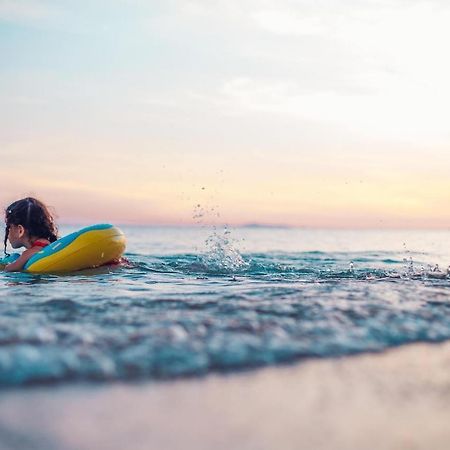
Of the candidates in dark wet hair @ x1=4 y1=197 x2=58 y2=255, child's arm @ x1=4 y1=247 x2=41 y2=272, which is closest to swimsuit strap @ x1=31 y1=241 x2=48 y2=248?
dark wet hair @ x1=4 y1=197 x2=58 y2=255

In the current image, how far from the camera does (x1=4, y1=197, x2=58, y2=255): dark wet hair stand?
9047 millimetres

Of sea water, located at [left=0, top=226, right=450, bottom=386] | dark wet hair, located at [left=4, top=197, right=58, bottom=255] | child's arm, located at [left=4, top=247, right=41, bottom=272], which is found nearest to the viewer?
sea water, located at [left=0, top=226, right=450, bottom=386]

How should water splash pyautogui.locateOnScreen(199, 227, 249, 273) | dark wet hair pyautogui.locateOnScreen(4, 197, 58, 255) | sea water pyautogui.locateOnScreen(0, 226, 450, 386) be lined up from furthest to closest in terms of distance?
water splash pyautogui.locateOnScreen(199, 227, 249, 273)
dark wet hair pyautogui.locateOnScreen(4, 197, 58, 255)
sea water pyautogui.locateOnScreen(0, 226, 450, 386)

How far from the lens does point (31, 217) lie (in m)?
9.08

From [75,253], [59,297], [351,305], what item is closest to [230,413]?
[351,305]

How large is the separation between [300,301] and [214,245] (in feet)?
23.8

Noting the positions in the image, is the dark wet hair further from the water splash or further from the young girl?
the water splash

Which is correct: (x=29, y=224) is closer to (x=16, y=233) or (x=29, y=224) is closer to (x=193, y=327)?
(x=16, y=233)

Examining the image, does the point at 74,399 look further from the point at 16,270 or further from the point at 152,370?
the point at 16,270

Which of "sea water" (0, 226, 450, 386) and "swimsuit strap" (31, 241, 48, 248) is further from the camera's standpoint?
"swimsuit strap" (31, 241, 48, 248)

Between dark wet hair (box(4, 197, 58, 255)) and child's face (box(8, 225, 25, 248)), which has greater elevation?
dark wet hair (box(4, 197, 58, 255))

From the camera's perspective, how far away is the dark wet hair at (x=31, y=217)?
29.7ft

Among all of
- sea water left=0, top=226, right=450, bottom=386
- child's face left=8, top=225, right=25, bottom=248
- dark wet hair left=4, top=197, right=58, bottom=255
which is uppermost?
dark wet hair left=4, top=197, right=58, bottom=255

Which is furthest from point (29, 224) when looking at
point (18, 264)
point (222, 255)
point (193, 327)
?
point (193, 327)
